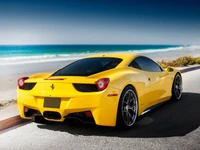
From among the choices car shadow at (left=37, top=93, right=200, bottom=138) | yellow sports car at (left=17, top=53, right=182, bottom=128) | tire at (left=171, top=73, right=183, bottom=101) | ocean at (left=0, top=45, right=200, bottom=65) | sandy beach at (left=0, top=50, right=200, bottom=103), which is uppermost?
yellow sports car at (left=17, top=53, right=182, bottom=128)

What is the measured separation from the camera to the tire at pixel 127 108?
4.73m

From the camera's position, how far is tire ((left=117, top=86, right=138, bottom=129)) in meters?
4.73

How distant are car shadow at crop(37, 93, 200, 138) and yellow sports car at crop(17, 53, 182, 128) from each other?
220 mm

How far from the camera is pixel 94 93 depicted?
443cm

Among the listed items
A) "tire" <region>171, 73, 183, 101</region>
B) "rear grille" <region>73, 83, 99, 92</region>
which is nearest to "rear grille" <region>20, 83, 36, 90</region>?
"rear grille" <region>73, 83, 99, 92</region>

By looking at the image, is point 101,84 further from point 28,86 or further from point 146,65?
point 146,65

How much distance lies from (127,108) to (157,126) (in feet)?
2.20

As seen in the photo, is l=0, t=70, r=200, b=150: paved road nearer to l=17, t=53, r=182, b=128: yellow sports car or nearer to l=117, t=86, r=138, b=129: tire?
l=117, t=86, r=138, b=129: tire

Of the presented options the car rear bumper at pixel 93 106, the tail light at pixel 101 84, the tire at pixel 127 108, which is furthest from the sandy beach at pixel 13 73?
the tail light at pixel 101 84

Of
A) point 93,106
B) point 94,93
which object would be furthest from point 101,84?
point 93,106

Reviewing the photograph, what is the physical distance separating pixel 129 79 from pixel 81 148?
150 cm

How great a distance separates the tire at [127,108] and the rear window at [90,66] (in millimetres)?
636

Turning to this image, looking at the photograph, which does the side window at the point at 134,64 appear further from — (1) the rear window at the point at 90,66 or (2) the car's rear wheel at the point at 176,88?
(2) the car's rear wheel at the point at 176,88

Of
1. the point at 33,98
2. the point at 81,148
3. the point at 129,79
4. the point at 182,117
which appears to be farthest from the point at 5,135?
the point at 182,117
